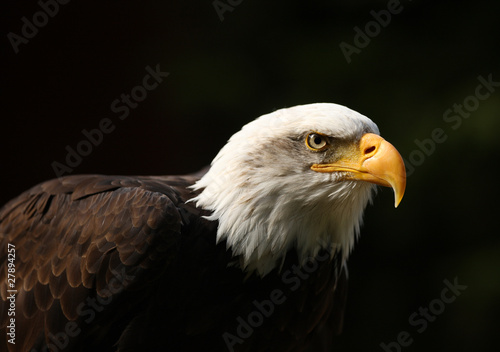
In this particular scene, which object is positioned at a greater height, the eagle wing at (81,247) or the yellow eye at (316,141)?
the eagle wing at (81,247)

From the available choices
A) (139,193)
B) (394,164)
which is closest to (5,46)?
(139,193)

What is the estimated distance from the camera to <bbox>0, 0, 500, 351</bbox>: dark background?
13.8 ft

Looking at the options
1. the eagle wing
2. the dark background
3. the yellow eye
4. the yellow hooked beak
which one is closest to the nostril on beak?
the yellow hooked beak

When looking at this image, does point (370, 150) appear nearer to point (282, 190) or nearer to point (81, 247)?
point (282, 190)

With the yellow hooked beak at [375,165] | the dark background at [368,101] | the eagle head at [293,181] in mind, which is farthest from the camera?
the dark background at [368,101]

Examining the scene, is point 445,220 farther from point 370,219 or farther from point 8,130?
point 8,130

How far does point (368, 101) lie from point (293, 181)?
7.21 feet

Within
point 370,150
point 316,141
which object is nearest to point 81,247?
point 316,141

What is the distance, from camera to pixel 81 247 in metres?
2.48

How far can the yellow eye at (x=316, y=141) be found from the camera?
231 centimetres

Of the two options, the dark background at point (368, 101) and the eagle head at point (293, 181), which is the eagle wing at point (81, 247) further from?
the dark background at point (368, 101)

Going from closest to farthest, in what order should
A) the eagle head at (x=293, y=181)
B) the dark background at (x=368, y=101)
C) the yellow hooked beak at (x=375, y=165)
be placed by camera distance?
the yellow hooked beak at (x=375, y=165) → the eagle head at (x=293, y=181) → the dark background at (x=368, y=101)

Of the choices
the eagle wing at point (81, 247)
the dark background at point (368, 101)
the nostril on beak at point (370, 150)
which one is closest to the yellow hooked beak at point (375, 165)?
the nostril on beak at point (370, 150)

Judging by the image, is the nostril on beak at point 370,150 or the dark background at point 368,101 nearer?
the nostril on beak at point 370,150
